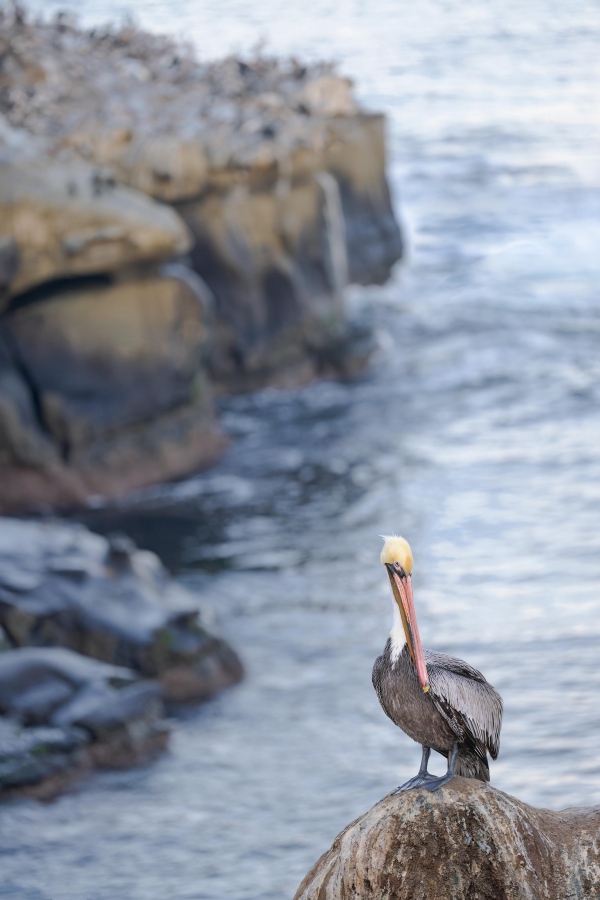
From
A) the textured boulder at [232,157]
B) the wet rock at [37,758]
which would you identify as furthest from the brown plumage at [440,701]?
the textured boulder at [232,157]

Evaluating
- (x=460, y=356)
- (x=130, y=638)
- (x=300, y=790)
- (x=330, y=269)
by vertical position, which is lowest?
(x=300, y=790)

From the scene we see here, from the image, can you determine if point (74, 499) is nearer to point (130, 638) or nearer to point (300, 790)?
point (130, 638)

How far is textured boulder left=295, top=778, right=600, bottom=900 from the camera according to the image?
7000 mm

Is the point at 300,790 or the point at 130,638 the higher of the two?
the point at 130,638

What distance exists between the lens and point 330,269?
25438 millimetres

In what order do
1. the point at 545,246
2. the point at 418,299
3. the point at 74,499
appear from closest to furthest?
the point at 74,499, the point at 418,299, the point at 545,246

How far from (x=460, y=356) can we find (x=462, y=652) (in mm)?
10796

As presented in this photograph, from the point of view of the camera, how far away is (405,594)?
22.6 feet

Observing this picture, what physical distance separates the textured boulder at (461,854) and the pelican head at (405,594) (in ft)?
2.21

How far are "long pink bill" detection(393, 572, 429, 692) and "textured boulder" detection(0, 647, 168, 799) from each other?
7.81 metres

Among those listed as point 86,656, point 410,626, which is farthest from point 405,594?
point 86,656

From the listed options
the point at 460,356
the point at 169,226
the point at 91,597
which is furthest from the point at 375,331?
the point at 91,597

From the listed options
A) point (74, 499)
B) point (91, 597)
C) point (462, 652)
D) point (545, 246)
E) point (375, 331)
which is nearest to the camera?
point (91, 597)

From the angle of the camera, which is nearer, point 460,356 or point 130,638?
point 130,638
